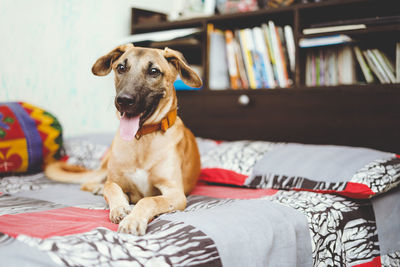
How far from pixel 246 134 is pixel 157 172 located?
1.05m

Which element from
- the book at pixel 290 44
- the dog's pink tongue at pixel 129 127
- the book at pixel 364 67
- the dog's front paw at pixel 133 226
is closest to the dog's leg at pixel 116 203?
the dog's front paw at pixel 133 226

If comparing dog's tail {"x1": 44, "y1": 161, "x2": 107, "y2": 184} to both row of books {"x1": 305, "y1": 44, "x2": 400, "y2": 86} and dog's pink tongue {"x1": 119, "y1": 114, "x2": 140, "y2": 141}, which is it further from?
row of books {"x1": 305, "y1": 44, "x2": 400, "y2": 86}

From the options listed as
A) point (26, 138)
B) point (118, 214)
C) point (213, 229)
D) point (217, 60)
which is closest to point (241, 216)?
point (213, 229)

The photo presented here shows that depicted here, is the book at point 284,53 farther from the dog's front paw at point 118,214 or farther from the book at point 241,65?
the dog's front paw at point 118,214

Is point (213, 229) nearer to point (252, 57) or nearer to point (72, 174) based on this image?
point (72, 174)

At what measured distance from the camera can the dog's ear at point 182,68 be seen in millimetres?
1604

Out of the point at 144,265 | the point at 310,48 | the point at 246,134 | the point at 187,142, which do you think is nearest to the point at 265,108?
the point at 246,134

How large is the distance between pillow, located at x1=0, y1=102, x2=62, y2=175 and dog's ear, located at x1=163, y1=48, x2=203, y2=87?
93cm

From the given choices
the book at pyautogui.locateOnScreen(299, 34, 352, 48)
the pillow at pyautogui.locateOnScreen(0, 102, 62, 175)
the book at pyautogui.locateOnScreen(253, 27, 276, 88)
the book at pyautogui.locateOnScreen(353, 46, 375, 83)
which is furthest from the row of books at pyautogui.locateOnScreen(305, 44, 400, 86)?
the pillow at pyautogui.locateOnScreen(0, 102, 62, 175)

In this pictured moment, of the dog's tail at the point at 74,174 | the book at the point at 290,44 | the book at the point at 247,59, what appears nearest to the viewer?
the dog's tail at the point at 74,174

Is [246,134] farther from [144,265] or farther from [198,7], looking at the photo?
[144,265]

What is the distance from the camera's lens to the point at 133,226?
3.64ft

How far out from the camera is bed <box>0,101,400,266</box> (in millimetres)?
976

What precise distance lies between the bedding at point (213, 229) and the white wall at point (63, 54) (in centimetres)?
67
